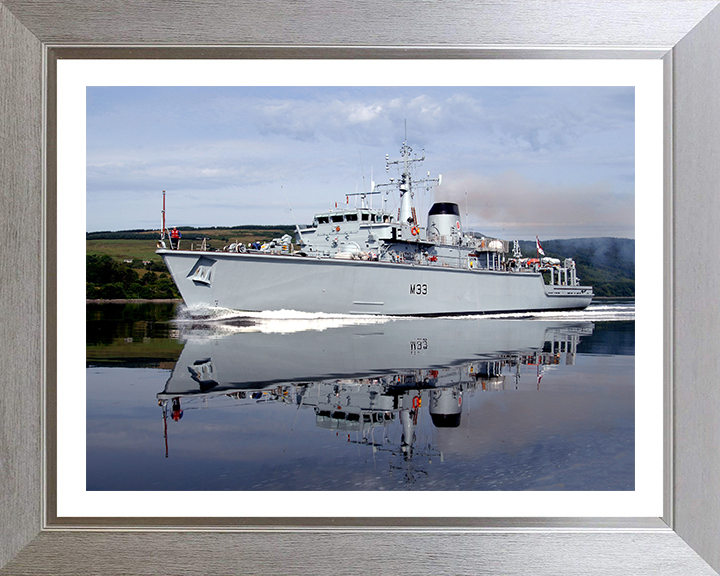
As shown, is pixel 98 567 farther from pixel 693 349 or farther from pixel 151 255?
pixel 151 255

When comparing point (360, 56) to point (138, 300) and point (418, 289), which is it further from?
point (418, 289)

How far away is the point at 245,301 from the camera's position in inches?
461

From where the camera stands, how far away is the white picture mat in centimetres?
247

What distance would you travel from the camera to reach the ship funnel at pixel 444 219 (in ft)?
57.2

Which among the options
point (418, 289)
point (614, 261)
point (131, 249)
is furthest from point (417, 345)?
point (418, 289)

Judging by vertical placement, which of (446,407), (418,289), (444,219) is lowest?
(446,407)

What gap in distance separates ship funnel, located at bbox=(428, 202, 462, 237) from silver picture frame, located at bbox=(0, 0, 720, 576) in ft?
48.8

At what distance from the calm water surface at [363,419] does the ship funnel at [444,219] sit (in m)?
10.6

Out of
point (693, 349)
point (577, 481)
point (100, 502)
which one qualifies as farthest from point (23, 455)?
point (693, 349)

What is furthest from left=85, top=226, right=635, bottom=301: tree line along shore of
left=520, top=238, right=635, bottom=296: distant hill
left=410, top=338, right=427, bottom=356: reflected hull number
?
left=410, top=338, right=427, bottom=356: reflected hull number

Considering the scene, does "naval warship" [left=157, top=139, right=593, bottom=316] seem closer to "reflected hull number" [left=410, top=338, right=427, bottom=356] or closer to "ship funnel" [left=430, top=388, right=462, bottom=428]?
"reflected hull number" [left=410, top=338, right=427, bottom=356]

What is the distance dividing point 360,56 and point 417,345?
5.54 metres

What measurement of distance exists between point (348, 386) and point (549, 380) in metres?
1.98

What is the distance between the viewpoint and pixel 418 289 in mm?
13781
